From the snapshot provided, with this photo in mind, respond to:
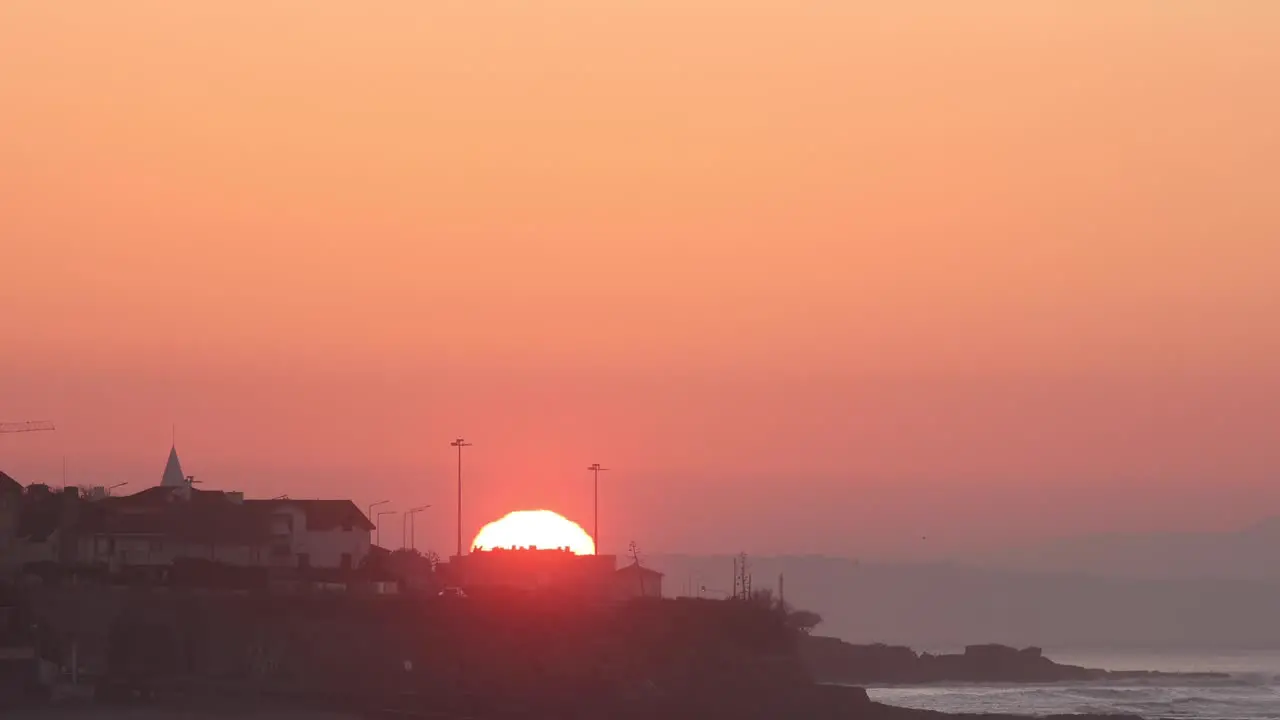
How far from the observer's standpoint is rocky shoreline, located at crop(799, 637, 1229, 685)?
18325 centimetres

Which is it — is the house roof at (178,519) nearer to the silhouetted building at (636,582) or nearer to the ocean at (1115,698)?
the silhouetted building at (636,582)

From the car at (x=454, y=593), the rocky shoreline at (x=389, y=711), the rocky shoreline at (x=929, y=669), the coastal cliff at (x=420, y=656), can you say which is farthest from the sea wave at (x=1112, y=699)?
the car at (x=454, y=593)

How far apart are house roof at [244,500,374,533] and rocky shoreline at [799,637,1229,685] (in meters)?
69.4

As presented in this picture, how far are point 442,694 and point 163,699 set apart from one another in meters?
11.5

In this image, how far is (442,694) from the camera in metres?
78.6

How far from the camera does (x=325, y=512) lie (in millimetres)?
117562

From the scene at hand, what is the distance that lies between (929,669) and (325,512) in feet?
296

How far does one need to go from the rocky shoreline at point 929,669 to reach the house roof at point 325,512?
69406mm

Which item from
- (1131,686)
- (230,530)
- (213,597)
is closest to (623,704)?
(213,597)

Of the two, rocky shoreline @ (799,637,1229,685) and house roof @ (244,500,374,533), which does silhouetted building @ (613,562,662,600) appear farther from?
rocky shoreline @ (799,637,1229,685)

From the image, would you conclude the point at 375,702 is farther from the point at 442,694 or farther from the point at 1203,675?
the point at 1203,675

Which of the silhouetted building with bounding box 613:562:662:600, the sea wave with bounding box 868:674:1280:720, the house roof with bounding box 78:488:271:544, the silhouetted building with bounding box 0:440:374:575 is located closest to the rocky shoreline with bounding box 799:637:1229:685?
the sea wave with bounding box 868:674:1280:720

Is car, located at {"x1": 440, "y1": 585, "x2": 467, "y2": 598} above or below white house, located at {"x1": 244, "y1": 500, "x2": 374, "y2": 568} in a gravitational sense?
below

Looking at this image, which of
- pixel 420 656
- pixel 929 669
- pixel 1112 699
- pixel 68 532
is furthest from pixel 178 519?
pixel 929 669
